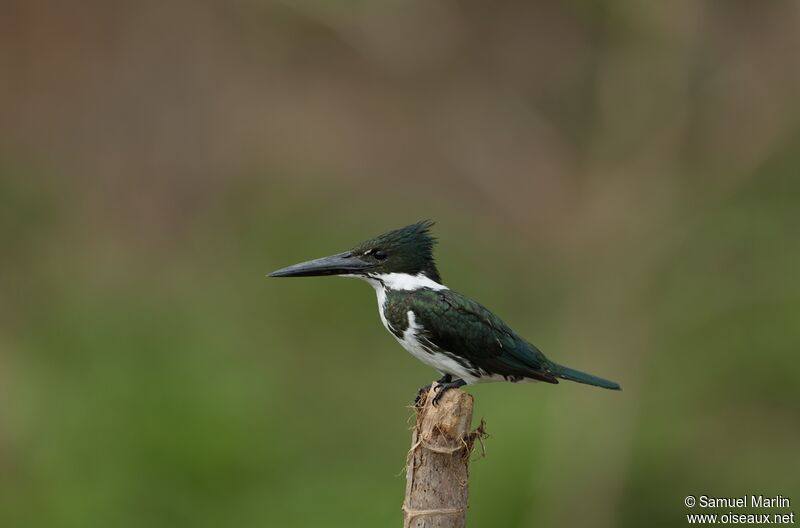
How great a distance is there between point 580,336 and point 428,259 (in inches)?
127

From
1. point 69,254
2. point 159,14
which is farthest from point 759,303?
point 159,14

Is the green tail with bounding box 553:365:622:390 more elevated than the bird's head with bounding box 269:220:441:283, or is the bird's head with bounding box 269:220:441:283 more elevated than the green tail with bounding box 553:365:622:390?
the bird's head with bounding box 269:220:441:283

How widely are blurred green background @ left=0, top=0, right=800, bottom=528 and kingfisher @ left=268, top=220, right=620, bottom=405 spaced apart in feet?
7.17

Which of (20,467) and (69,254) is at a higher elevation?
(69,254)

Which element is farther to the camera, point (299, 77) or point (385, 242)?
point (299, 77)

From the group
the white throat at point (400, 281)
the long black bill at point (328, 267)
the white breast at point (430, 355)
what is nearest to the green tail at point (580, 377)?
the white breast at point (430, 355)

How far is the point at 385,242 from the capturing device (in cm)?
381

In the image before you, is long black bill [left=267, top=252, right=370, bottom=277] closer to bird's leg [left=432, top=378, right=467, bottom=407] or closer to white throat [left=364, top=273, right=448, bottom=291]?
white throat [left=364, top=273, right=448, bottom=291]

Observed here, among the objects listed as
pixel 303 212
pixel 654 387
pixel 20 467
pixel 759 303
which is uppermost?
pixel 303 212

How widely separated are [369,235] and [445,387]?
5231mm

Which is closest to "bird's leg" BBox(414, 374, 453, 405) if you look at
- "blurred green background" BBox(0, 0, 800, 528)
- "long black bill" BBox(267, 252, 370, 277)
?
"long black bill" BBox(267, 252, 370, 277)

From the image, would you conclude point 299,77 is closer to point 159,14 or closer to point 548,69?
point 159,14

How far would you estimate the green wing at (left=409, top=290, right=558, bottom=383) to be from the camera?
3551 millimetres

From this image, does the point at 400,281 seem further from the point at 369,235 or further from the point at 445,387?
the point at 369,235
